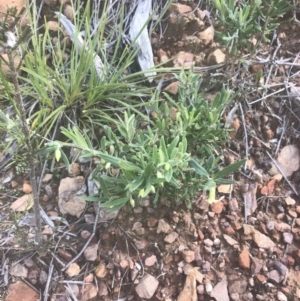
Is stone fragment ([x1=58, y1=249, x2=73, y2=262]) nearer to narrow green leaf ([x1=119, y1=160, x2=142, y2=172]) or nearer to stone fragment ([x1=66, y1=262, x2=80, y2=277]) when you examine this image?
stone fragment ([x1=66, y1=262, x2=80, y2=277])

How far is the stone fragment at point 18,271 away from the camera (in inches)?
56.6

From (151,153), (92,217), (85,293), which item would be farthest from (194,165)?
(85,293)

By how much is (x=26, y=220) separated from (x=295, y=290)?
0.91 metres

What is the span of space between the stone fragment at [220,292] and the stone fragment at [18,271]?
60cm

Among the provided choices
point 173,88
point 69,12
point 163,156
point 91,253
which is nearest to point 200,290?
point 91,253

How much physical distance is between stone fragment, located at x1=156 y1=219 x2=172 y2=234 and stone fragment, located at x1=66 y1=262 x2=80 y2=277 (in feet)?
0.94

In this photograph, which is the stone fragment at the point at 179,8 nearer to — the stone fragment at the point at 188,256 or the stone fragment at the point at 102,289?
the stone fragment at the point at 188,256

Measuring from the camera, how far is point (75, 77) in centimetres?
163

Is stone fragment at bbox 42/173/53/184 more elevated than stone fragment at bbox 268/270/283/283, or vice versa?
stone fragment at bbox 42/173/53/184

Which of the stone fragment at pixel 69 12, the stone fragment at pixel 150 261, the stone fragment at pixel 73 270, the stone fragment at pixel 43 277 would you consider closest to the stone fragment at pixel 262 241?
the stone fragment at pixel 150 261

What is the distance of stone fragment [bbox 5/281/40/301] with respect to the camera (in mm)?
1407

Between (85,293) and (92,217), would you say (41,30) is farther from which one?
(85,293)

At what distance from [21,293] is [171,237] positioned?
0.51m

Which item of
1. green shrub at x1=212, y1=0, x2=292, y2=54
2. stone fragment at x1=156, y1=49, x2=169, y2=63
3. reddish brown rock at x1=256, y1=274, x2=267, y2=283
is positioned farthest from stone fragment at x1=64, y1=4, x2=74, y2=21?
reddish brown rock at x1=256, y1=274, x2=267, y2=283
